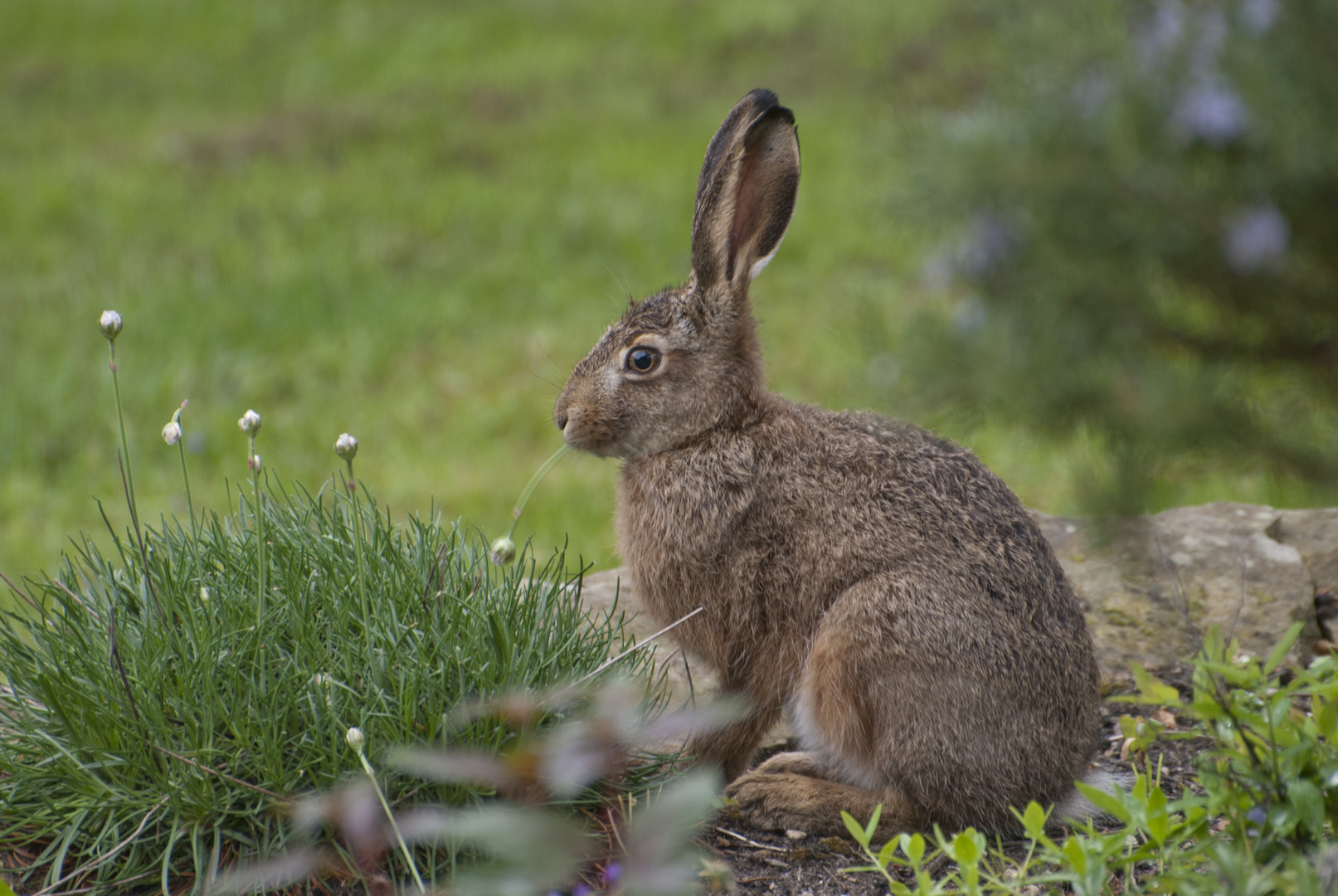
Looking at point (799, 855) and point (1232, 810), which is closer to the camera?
point (1232, 810)

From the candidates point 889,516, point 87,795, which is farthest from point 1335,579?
point 87,795

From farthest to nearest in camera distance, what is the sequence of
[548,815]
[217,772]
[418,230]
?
[418,230] → [548,815] → [217,772]

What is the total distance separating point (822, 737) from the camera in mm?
3152

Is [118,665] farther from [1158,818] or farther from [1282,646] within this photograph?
[1282,646]

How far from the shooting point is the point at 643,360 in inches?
138

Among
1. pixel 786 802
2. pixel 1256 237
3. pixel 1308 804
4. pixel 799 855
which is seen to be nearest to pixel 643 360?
pixel 786 802

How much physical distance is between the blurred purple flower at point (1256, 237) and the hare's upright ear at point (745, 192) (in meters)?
1.27

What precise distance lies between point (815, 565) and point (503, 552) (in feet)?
2.44

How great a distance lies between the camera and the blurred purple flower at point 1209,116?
4.02 meters

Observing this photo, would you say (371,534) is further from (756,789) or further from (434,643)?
(756,789)

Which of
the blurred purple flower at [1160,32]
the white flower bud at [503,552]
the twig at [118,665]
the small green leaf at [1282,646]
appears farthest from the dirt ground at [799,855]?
the blurred purple flower at [1160,32]

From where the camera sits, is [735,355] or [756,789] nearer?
[756,789]

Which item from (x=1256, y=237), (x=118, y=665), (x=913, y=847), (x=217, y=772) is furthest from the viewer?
(x=1256, y=237)

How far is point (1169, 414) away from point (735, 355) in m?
1.31
